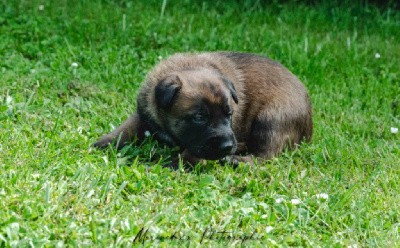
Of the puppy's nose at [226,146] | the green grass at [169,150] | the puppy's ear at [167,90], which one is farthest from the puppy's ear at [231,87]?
the green grass at [169,150]

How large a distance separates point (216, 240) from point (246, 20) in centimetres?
574

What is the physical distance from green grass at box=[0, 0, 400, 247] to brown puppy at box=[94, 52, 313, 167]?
0.61 feet

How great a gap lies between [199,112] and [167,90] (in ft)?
1.03

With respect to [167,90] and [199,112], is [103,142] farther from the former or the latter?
[199,112]

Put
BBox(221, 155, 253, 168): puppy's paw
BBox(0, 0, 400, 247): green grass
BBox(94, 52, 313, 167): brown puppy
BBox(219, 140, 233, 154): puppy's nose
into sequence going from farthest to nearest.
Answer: BBox(221, 155, 253, 168): puppy's paw → BBox(94, 52, 313, 167): brown puppy → BBox(219, 140, 233, 154): puppy's nose → BBox(0, 0, 400, 247): green grass

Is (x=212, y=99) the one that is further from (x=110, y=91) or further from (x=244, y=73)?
(x=110, y=91)

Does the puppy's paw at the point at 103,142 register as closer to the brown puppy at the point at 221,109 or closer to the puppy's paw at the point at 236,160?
the brown puppy at the point at 221,109

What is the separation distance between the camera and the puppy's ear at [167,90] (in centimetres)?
606

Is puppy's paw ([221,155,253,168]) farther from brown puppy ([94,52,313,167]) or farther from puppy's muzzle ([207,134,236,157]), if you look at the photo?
puppy's muzzle ([207,134,236,157])

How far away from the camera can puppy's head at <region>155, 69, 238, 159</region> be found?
5.98 metres

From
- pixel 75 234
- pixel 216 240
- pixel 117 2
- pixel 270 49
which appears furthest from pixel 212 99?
pixel 117 2

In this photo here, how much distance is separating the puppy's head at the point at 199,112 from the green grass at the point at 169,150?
0.72 feet

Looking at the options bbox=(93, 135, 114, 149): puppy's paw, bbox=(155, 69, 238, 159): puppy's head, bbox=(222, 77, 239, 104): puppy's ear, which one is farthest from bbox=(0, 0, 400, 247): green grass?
bbox=(222, 77, 239, 104): puppy's ear

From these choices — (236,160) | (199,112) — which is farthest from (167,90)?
(236,160)
